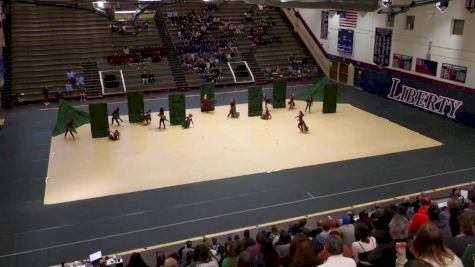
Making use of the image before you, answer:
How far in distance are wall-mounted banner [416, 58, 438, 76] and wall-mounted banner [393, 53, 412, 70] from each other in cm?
70

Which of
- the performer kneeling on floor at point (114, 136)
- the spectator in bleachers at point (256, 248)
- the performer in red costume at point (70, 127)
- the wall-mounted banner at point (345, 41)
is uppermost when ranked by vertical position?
the wall-mounted banner at point (345, 41)

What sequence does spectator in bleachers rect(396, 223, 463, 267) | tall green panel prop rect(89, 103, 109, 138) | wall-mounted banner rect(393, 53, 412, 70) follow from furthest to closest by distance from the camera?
wall-mounted banner rect(393, 53, 412, 70) < tall green panel prop rect(89, 103, 109, 138) < spectator in bleachers rect(396, 223, 463, 267)

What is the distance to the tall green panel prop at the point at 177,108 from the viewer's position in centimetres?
2292

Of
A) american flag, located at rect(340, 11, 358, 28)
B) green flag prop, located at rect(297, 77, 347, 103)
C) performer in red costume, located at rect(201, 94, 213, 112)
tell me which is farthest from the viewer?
american flag, located at rect(340, 11, 358, 28)

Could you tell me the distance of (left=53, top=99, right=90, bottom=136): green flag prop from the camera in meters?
21.4

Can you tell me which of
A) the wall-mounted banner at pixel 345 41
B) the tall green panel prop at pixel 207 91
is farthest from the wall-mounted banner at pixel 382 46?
the tall green panel prop at pixel 207 91

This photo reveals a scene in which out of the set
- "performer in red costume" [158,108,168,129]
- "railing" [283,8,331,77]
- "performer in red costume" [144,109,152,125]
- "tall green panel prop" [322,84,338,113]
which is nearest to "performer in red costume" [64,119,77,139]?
"performer in red costume" [144,109,152,125]

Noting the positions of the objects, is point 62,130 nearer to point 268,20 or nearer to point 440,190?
point 440,190

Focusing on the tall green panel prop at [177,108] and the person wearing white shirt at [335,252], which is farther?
the tall green panel prop at [177,108]

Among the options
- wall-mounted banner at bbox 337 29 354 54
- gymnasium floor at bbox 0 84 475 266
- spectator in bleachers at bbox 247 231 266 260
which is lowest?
gymnasium floor at bbox 0 84 475 266

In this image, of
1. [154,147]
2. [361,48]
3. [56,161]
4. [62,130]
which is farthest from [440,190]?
[361,48]

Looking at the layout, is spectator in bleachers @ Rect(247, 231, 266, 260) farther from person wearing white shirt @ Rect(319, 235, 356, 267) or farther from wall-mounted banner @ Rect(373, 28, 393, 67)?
wall-mounted banner @ Rect(373, 28, 393, 67)

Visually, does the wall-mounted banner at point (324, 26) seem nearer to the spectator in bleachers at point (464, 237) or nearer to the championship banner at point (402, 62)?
the championship banner at point (402, 62)

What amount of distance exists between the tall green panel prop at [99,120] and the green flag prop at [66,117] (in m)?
1.01
